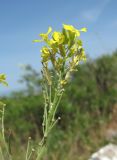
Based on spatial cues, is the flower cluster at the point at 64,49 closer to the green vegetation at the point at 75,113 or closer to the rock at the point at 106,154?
the rock at the point at 106,154

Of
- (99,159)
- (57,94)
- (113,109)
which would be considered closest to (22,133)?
(113,109)

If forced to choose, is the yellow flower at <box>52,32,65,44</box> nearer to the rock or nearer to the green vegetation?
the rock

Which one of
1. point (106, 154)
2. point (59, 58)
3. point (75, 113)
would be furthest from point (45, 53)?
point (75, 113)

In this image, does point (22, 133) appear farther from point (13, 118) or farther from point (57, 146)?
point (57, 146)

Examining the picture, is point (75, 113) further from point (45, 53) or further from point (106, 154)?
point (45, 53)

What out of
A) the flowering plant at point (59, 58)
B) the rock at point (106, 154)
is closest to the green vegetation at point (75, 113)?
the rock at point (106, 154)

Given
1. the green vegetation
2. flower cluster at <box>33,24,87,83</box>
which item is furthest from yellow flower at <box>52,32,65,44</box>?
the green vegetation
